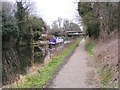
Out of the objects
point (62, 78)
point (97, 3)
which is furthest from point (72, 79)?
point (97, 3)

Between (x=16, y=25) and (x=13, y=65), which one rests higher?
(x=16, y=25)

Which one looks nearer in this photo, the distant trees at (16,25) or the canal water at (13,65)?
the canal water at (13,65)

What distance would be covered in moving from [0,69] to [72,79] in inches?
181

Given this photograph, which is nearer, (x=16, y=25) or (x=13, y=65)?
(x=13, y=65)

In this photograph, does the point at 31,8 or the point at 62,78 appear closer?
the point at 62,78

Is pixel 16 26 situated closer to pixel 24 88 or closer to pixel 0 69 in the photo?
pixel 0 69

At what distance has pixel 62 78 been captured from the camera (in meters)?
12.3

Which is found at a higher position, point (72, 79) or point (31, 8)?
point (31, 8)

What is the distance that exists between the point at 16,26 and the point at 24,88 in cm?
3432

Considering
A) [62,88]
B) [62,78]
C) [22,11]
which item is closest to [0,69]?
[62,78]

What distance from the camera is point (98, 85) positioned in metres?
10.3

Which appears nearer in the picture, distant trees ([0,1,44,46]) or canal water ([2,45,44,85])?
canal water ([2,45,44,85])

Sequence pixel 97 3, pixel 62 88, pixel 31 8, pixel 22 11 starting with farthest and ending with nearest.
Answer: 1. pixel 31 8
2. pixel 22 11
3. pixel 97 3
4. pixel 62 88

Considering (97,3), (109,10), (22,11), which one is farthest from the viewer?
(22,11)
